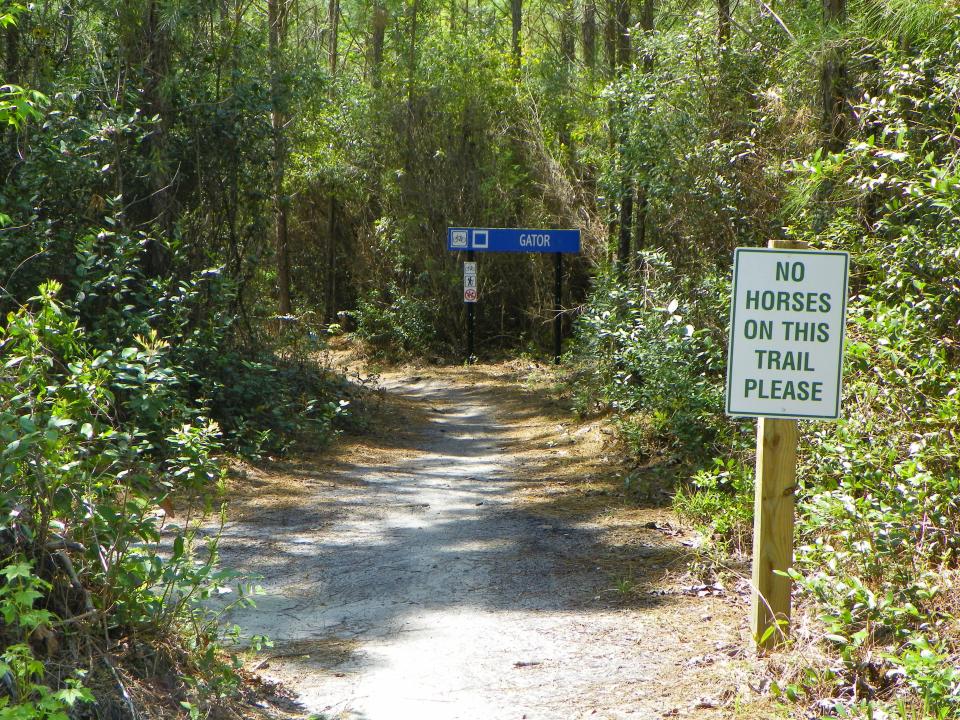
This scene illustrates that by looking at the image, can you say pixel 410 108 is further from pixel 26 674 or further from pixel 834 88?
pixel 26 674

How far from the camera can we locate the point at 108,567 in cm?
411

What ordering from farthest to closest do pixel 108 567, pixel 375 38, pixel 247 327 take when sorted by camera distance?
pixel 375 38, pixel 247 327, pixel 108 567

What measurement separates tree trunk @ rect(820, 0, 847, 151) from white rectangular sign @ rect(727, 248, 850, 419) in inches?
170

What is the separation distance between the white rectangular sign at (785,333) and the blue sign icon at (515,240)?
48.6 feet

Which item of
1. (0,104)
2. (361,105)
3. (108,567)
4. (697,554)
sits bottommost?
(697,554)

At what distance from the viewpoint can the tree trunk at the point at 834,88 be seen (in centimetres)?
866

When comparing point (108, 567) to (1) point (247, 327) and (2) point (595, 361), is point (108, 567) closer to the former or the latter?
Answer: (1) point (247, 327)

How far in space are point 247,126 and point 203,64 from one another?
0.85 metres

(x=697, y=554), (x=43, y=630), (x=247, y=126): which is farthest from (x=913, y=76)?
(x=247, y=126)

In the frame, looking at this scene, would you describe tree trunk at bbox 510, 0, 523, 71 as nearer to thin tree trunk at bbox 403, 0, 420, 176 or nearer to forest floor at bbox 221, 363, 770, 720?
thin tree trunk at bbox 403, 0, 420, 176

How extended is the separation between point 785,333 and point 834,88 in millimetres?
4819

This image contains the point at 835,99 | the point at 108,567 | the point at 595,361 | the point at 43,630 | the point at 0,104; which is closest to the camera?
the point at 43,630

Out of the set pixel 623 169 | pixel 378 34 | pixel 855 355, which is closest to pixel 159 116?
pixel 623 169

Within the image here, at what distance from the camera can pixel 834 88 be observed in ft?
29.0
